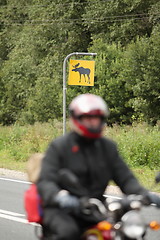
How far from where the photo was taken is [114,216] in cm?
436

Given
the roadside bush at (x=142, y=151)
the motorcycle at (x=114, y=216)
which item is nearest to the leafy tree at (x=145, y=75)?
the roadside bush at (x=142, y=151)

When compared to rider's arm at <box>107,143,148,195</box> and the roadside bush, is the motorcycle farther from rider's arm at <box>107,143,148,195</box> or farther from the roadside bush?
the roadside bush

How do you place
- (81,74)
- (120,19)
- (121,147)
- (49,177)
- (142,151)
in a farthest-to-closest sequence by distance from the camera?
(120,19) < (121,147) < (81,74) < (142,151) < (49,177)

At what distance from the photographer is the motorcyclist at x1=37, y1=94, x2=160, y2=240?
422 cm

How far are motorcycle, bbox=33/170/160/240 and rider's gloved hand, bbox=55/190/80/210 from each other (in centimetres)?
4

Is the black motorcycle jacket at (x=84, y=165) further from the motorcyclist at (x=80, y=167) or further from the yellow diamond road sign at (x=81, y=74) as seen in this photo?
the yellow diamond road sign at (x=81, y=74)

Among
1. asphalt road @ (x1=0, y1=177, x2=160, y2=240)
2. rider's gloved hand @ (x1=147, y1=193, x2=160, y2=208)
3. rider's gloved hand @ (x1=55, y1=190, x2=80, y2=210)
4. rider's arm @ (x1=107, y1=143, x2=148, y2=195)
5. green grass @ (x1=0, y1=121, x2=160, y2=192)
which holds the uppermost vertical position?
rider's arm @ (x1=107, y1=143, x2=148, y2=195)

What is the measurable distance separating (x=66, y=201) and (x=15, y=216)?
6.96m

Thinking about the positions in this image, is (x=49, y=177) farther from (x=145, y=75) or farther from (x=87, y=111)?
(x=145, y=75)

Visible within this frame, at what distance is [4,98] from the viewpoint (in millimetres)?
57344

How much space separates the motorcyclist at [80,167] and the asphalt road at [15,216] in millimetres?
4455

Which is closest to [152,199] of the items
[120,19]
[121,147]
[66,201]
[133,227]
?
[133,227]

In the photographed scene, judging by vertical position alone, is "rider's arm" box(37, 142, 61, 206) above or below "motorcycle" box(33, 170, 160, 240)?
above

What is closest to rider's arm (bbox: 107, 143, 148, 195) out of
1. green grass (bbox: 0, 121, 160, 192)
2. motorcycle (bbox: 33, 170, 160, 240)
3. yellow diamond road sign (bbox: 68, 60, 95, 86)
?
motorcycle (bbox: 33, 170, 160, 240)
